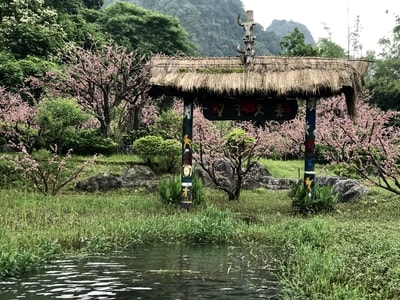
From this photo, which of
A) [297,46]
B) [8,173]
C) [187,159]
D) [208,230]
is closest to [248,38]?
[187,159]

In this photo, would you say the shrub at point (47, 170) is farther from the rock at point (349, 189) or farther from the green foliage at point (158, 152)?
the rock at point (349, 189)

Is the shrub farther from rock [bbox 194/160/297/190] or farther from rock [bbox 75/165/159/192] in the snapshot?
rock [bbox 194/160/297/190]

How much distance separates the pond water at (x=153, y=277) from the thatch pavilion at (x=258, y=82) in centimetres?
509

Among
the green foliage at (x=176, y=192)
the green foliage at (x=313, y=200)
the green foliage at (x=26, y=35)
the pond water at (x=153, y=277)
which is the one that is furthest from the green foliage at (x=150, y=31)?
the pond water at (x=153, y=277)

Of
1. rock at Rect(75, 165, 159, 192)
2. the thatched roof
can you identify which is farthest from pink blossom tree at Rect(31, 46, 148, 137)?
the thatched roof

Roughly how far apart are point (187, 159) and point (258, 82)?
2823mm

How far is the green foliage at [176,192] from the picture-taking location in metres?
14.1

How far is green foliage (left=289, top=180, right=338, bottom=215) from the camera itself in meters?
13.7

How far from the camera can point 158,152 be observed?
19.2m

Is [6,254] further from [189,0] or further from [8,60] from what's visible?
[189,0]

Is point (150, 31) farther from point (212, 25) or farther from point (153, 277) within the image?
Answer: point (212, 25)

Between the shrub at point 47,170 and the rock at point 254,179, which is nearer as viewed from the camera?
the shrub at point 47,170

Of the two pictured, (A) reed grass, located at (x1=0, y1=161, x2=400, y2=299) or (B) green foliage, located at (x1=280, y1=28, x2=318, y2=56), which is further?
(B) green foliage, located at (x1=280, y1=28, x2=318, y2=56)

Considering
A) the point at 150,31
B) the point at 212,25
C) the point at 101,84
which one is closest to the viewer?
the point at 101,84
